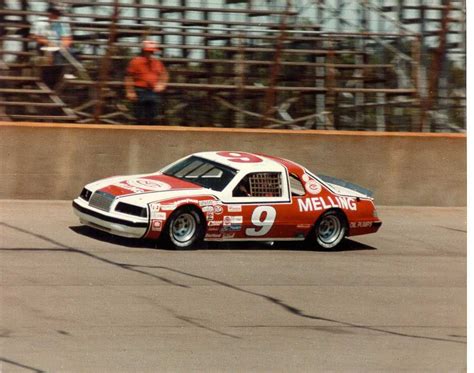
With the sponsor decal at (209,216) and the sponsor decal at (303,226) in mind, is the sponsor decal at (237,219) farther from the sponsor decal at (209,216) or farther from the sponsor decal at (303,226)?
the sponsor decal at (303,226)

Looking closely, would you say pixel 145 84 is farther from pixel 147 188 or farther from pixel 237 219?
pixel 237 219

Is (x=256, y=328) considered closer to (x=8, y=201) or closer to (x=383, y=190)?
(x=8, y=201)

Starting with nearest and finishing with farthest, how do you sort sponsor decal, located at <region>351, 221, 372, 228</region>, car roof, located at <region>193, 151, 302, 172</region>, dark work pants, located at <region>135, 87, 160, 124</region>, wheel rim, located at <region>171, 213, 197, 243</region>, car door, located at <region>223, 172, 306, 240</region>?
wheel rim, located at <region>171, 213, 197, 243</region> → car door, located at <region>223, 172, 306, 240</region> → car roof, located at <region>193, 151, 302, 172</region> → sponsor decal, located at <region>351, 221, 372, 228</region> → dark work pants, located at <region>135, 87, 160, 124</region>

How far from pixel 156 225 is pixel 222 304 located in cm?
228

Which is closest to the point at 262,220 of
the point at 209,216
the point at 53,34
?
the point at 209,216

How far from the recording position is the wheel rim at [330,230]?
13406 mm

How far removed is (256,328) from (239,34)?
8.97 meters

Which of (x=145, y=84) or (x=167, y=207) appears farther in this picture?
(x=145, y=84)

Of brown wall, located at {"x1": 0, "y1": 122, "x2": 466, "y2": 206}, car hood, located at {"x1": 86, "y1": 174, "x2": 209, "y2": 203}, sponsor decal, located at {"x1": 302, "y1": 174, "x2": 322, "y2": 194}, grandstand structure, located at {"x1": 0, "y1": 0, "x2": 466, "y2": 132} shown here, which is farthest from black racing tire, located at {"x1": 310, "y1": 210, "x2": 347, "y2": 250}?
grandstand structure, located at {"x1": 0, "y1": 0, "x2": 466, "y2": 132}

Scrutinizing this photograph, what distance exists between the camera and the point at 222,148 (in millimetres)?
16172

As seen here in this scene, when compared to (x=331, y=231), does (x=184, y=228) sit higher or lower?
higher

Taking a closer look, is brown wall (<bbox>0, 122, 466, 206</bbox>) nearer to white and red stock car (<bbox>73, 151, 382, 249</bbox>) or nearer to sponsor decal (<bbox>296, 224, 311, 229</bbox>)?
white and red stock car (<bbox>73, 151, 382, 249</bbox>)

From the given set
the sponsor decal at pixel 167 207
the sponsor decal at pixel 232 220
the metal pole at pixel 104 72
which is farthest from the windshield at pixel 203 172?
the metal pole at pixel 104 72

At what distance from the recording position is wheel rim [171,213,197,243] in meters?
12.3
